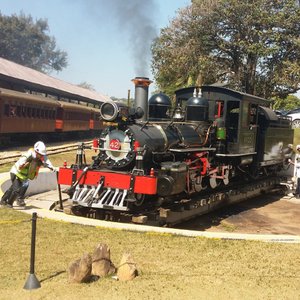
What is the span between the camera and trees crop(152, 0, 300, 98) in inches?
885

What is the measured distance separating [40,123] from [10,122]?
12.6 ft

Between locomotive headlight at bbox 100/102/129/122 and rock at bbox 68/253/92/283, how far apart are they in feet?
13.5

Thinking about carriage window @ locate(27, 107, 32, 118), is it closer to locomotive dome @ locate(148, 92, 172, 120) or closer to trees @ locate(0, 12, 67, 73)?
locomotive dome @ locate(148, 92, 172, 120)

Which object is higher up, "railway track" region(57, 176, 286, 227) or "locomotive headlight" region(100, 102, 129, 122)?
"locomotive headlight" region(100, 102, 129, 122)

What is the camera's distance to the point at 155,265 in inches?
217

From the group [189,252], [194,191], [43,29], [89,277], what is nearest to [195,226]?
[194,191]

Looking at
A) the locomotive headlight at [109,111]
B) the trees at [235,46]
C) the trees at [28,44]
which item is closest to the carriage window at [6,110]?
the trees at [235,46]

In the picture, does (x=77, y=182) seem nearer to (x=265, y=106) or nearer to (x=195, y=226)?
(x=195, y=226)

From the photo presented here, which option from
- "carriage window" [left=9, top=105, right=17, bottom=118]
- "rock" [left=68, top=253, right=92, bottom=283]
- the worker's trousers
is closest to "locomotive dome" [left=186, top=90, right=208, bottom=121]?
the worker's trousers

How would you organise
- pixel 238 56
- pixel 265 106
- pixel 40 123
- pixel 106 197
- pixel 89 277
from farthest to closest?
1. pixel 40 123
2. pixel 238 56
3. pixel 265 106
4. pixel 106 197
5. pixel 89 277

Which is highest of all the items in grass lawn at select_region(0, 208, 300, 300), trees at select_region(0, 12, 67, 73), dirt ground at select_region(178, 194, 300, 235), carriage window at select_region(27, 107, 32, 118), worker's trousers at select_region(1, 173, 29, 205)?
trees at select_region(0, 12, 67, 73)

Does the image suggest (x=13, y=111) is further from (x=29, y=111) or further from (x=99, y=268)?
(x=99, y=268)

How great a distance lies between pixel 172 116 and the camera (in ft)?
35.2

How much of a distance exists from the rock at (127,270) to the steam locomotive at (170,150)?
2.89 meters
